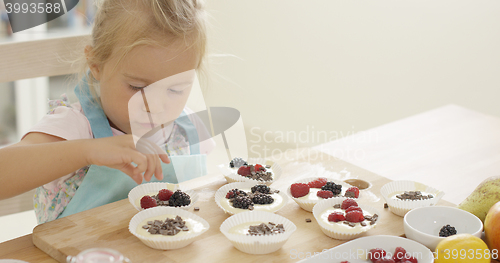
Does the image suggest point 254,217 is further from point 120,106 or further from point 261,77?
point 261,77

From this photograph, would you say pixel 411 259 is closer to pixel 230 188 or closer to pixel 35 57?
pixel 230 188

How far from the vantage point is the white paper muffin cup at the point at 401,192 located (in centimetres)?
122

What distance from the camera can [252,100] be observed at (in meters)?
3.40

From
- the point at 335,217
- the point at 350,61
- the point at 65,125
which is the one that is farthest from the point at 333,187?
the point at 350,61

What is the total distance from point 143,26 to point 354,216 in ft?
2.44

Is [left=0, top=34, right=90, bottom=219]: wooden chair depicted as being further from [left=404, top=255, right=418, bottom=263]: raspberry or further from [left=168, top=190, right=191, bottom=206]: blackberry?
[left=404, top=255, right=418, bottom=263]: raspberry

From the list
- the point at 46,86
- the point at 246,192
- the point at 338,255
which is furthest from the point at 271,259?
the point at 46,86

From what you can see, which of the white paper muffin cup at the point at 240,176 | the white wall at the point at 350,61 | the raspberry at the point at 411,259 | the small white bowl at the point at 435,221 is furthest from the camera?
the white wall at the point at 350,61

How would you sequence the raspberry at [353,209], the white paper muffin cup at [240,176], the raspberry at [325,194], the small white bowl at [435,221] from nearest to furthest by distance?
1. the small white bowl at [435,221]
2. the raspberry at [353,209]
3. the raspberry at [325,194]
4. the white paper muffin cup at [240,176]

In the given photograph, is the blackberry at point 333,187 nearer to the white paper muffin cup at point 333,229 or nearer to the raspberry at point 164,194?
the white paper muffin cup at point 333,229

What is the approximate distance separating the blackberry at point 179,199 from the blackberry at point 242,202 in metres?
0.12

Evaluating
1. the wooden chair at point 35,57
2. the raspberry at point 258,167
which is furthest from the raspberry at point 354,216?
the wooden chair at point 35,57

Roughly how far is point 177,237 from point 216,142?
0.70 metres

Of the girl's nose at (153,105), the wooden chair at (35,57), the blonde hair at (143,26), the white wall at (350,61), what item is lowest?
the white wall at (350,61)
